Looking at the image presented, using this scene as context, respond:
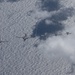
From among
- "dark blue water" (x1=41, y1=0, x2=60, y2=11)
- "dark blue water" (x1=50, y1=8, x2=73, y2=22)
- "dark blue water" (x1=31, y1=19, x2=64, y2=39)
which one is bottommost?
"dark blue water" (x1=31, y1=19, x2=64, y2=39)

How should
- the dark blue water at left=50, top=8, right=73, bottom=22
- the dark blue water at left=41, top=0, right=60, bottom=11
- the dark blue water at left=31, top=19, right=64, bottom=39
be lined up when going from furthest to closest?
Result: the dark blue water at left=41, top=0, right=60, bottom=11
the dark blue water at left=50, top=8, right=73, bottom=22
the dark blue water at left=31, top=19, right=64, bottom=39

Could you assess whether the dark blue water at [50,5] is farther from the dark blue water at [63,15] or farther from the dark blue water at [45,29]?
the dark blue water at [45,29]

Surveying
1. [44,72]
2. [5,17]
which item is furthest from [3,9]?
[44,72]

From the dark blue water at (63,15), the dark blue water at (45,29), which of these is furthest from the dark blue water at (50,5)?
the dark blue water at (45,29)

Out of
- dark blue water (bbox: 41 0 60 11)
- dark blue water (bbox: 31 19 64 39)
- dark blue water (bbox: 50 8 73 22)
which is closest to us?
dark blue water (bbox: 31 19 64 39)

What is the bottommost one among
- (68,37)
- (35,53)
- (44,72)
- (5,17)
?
(44,72)

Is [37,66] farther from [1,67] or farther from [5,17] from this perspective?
[5,17]

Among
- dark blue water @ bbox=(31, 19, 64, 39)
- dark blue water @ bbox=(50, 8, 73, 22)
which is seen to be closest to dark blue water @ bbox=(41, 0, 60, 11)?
dark blue water @ bbox=(50, 8, 73, 22)

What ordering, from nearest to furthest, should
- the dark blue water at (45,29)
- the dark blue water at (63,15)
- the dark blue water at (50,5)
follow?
the dark blue water at (45,29)
the dark blue water at (63,15)
the dark blue water at (50,5)

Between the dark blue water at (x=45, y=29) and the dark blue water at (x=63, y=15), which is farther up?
the dark blue water at (x=63, y=15)

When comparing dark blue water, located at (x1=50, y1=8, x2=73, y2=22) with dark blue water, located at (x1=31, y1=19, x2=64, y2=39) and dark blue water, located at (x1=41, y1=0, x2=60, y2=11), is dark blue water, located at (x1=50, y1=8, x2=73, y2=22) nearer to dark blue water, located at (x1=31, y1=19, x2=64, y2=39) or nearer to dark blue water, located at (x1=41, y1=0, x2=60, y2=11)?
dark blue water, located at (x1=31, y1=19, x2=64, y2=39)

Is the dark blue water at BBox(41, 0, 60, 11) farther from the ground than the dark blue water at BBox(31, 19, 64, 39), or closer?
farther from the ground
